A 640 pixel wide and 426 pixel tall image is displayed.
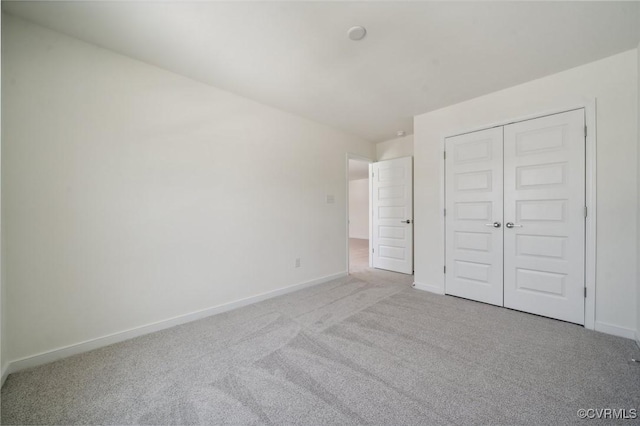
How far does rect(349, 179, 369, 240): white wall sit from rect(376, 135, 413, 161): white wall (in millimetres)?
5155

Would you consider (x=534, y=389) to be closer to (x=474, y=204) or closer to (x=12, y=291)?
(x=474, y=204)

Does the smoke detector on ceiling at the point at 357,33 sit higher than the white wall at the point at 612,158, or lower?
A: higher

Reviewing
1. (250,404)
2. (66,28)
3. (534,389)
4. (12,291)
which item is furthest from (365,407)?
(66,28)

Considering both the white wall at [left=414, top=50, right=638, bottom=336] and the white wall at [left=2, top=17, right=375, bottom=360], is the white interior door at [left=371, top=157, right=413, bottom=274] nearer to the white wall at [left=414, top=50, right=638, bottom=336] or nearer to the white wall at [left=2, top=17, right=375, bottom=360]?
the white wall at [left=414, top=50, right=638, bottom=336]

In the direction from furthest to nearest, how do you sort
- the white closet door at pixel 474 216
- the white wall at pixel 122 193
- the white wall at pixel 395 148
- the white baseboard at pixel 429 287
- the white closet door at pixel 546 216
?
the white wall at pixel 395 148, the white baseboard at pixel 429 287, the white closet door at pixel 474 216, the white closet door at pixel 546 216, the white wall at pixel 122 193

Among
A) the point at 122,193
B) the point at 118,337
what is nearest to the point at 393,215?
the point at 122,193

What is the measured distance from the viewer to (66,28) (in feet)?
6.29

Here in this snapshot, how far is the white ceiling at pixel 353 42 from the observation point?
1.74 m

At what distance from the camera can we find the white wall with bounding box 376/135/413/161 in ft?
15.0

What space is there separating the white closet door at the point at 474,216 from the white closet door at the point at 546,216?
0.10m

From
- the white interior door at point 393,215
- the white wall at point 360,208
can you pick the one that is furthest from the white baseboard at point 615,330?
the white wall at point 360,208

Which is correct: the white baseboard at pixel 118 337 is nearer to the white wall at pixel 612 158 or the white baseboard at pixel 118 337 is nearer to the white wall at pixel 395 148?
the white wall at pixel 395 148

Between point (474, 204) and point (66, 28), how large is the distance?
14.4ft

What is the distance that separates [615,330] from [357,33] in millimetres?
3565
